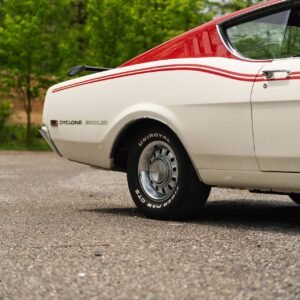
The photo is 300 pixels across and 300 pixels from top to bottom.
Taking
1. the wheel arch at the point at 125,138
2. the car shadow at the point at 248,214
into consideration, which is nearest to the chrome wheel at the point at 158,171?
the wheel arch at the point at 125,138

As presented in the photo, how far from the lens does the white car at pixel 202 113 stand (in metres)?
4.98

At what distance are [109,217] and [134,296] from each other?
2.66 meters

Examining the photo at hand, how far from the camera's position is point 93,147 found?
20.2 feet

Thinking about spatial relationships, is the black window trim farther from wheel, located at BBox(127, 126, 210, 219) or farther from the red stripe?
wheel, located at BBox(127, 126, 210, 219)

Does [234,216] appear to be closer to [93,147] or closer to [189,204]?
[189,204]

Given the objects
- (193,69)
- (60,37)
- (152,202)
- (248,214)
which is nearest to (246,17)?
(193,69)

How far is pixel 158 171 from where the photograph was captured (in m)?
5.73

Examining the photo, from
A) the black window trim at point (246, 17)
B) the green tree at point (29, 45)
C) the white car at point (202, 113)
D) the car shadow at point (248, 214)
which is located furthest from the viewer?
the green tree at point (29, 45)

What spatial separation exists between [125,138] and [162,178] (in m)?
0.55

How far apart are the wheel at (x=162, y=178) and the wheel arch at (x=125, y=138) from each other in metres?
0.05

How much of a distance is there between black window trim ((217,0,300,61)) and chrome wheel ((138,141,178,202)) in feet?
2.92

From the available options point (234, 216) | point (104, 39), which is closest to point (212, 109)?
point (234, 216)

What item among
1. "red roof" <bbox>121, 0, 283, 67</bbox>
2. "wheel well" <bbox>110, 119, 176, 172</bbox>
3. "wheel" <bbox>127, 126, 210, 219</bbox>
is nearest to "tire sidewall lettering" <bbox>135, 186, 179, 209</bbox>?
"wheel" <bbox>127, 126, 210, 219</bbox>

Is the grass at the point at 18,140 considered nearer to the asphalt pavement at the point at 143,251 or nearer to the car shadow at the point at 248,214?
the asphalt pavement at the point at 143,251
